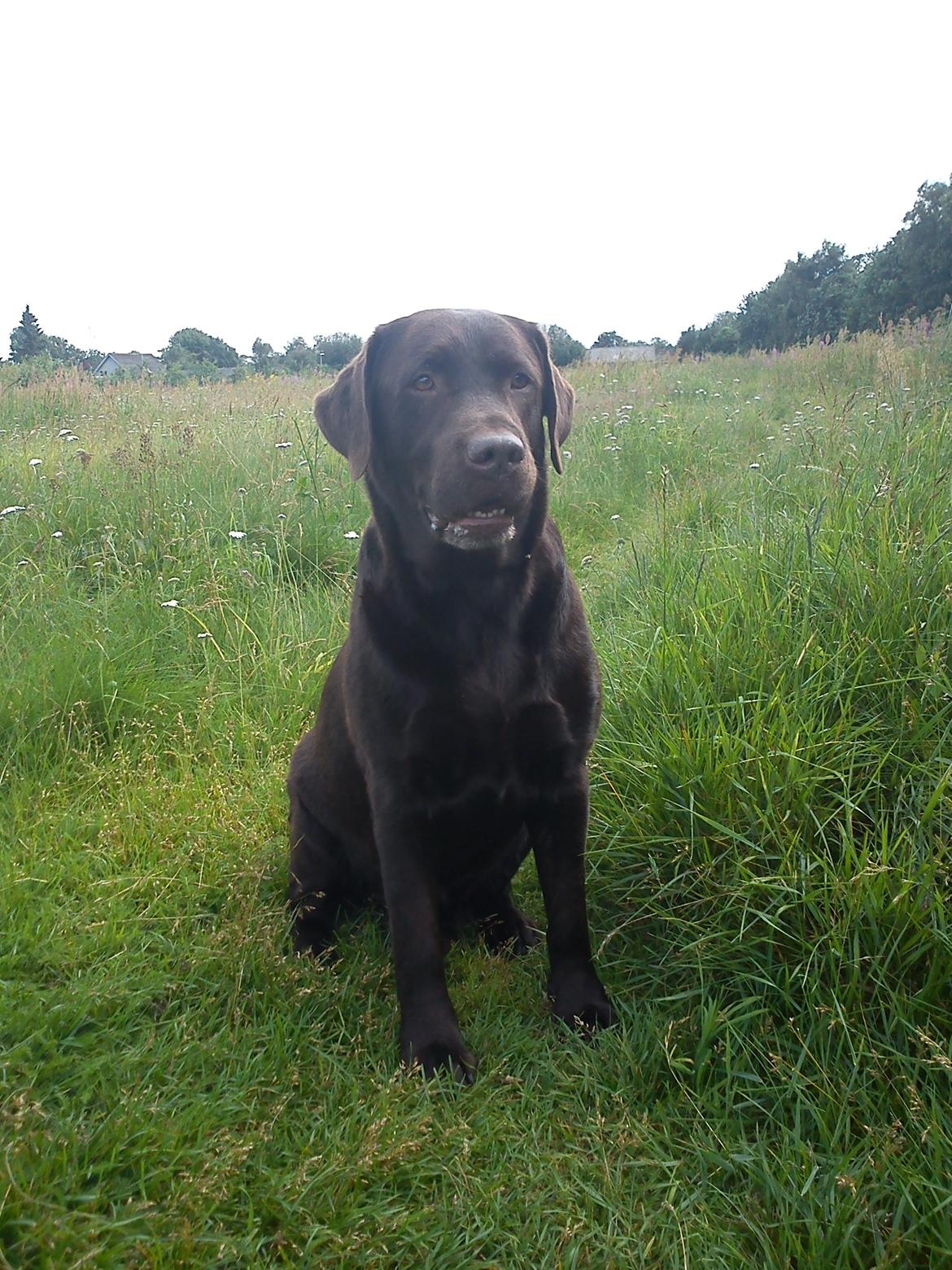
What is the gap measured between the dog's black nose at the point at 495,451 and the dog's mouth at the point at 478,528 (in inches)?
3.8

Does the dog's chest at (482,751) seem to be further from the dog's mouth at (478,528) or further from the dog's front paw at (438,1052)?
the dog's front paw at (438,1052)

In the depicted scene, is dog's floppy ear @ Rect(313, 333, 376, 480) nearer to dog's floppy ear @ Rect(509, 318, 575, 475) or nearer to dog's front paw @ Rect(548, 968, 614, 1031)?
dog's floppy ear @ Rect(509, 318, 575, 475)

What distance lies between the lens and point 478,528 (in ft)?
6.23

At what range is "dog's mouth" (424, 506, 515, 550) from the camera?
190cm

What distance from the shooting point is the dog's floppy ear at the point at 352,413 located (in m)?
2.14

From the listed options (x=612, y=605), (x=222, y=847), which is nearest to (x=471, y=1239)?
(x=222, y=847)

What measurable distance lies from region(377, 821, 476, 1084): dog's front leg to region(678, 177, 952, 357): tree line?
13.0 m

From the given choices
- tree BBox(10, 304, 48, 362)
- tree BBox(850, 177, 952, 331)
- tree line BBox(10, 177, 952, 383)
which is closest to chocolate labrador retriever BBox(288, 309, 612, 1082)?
tree line BBox(10, 177, 952, 383)

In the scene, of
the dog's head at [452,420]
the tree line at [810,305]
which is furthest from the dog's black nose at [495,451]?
the tree line at [810,305]

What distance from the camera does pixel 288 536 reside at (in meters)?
4.32

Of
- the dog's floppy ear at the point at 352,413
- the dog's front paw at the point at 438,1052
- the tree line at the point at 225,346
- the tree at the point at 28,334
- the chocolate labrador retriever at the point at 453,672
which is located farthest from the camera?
the tree at the point at 28,334

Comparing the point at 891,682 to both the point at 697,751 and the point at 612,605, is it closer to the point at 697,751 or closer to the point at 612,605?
the point at 697,751

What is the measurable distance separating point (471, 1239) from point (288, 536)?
3.40 metres

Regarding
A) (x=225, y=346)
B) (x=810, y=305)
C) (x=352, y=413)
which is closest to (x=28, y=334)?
(x=225, y=346)
